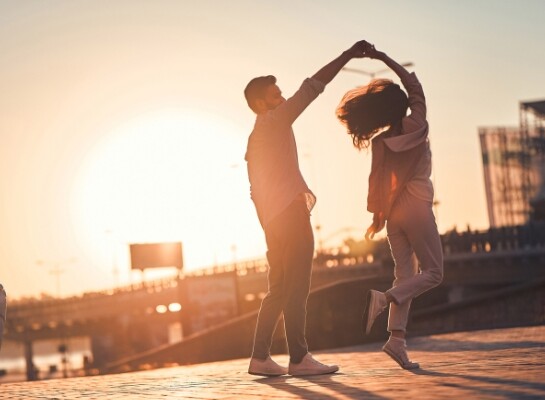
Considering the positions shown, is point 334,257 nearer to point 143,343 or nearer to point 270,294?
point 143,343

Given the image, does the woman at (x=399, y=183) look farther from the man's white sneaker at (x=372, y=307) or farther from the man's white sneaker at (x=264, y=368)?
the man's white sneaker at (x=264, y=368)

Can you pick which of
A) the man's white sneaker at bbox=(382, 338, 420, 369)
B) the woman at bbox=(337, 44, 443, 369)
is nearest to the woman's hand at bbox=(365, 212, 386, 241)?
the woman at bbox=(337, 44, 443, 369)

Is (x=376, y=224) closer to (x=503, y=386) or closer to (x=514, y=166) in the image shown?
(x=503, y=386)

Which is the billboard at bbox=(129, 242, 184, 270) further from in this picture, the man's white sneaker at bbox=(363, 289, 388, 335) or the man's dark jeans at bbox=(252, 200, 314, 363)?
the man's white sneaker at bbox=(363, 289, 388, 335)

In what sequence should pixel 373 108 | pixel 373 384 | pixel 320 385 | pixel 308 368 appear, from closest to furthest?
1. pixel 373 384
2. pixel 320 385
3. pixel 373 108
4. pixel 308 368

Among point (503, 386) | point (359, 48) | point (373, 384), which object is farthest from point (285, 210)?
point (503, 386)

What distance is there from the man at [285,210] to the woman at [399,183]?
35 cm

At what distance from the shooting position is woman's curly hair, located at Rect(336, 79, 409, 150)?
7.58 m

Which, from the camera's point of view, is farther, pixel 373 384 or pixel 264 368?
pixel 264 368

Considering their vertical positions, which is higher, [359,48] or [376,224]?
[359,48]

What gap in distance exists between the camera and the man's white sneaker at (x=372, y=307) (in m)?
7.39

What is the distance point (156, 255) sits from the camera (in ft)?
179

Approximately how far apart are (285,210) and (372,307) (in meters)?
0.89

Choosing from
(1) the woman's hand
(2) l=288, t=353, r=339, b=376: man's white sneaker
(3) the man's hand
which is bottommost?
(2) l=288, t=353, r=339, b=376: man's white sneaker
